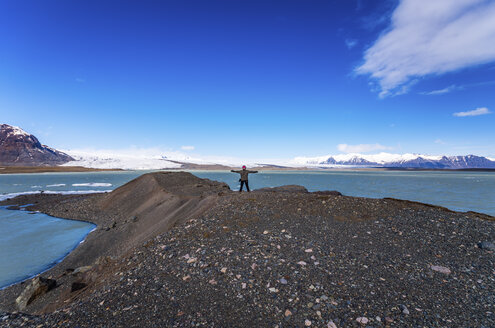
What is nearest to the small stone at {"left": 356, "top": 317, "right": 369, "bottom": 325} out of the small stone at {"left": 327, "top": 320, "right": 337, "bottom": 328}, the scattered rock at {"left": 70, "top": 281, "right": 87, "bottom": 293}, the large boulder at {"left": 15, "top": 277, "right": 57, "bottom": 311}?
the small stone at {"left": 327, "top": 320, "right": 337, "bottom": 328}

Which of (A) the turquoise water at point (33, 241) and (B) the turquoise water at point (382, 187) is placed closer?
(A) the turquoise water at point (33, 241)

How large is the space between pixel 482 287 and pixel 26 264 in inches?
791

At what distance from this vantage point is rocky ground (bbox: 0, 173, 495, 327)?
5.63 m

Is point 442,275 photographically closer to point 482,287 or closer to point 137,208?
point 482,287

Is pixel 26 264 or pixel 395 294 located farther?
pixel 26 264

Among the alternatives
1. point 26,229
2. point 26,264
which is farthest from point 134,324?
point 26,229

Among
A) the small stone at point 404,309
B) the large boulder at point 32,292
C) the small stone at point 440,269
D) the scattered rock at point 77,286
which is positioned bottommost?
the large boulder at point 32,292

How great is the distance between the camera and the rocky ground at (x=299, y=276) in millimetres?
5633

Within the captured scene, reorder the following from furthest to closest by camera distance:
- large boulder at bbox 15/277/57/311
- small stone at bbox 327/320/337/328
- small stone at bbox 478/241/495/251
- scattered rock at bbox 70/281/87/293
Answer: large boulder at bbox 15/277/57/311 < scattered rock at bbox 70/281/87/293 < small stone at bbox 478/241/495/251 < small stone at bbox 327/320/337/328

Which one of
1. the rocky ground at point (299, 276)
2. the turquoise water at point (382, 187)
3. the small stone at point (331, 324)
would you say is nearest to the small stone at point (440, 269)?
the rocky ground at point (299, 276)

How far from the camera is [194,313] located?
582 centimetres

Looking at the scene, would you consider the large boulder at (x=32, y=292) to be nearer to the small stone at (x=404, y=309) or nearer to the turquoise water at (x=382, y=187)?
the small stone at (x=404, y=309)

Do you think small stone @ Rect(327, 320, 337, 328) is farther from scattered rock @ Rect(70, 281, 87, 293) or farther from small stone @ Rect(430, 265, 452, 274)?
scattered rock @ Rect(70, 281, 87, 293)

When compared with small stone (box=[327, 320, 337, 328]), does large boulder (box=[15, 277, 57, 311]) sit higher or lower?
lower
